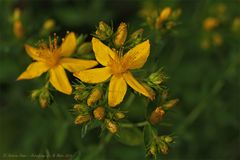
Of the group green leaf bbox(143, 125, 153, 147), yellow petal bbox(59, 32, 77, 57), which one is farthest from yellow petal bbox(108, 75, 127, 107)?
yellow petal bbox(59, 32, 77, 57)

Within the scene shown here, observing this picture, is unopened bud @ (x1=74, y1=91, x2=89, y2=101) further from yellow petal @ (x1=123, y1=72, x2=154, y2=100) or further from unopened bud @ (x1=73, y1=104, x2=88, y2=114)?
yellow petal @ (x1=123, y1=72, x2=154, y2=100)

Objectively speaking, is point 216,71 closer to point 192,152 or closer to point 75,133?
point 192,152

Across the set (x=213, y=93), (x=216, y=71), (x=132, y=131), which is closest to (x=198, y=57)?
(x=216, y=71)

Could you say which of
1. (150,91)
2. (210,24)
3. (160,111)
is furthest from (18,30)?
(210,24)

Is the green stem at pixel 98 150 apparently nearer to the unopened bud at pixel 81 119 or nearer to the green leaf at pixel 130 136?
the green leaf at pixel 130 136

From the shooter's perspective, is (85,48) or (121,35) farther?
(85,48)

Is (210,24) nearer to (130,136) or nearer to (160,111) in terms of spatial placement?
(130,136)

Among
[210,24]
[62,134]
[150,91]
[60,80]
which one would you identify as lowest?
[62,134]
